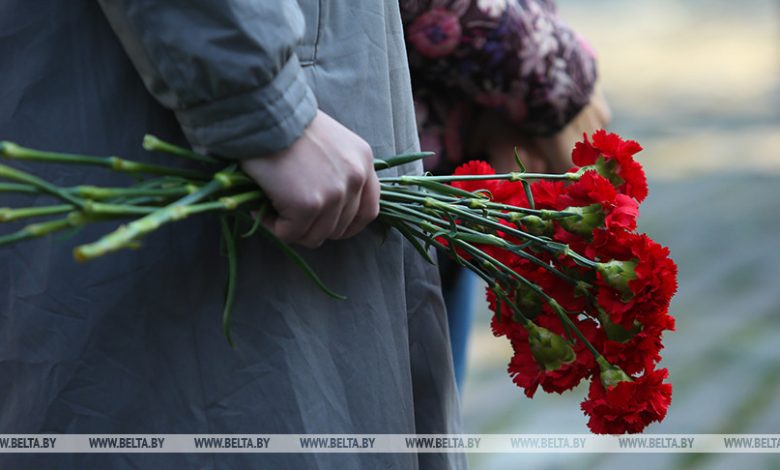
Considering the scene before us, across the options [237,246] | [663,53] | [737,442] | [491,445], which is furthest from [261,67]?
[663,53]

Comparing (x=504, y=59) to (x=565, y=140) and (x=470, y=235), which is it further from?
(x=470, y=235)

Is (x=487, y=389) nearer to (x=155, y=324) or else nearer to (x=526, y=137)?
(x=526, y=137)

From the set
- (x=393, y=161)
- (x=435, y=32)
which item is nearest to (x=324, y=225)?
(x=393, y=161)

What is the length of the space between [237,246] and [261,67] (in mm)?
217

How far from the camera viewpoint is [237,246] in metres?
1.25

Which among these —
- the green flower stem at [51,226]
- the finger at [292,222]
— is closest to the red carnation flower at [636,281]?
the finger at [292,222]

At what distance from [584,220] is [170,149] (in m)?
0.46

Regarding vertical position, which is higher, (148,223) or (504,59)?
(148,223)

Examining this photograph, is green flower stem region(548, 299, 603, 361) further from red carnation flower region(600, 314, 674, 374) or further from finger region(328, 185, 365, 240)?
finger region(328, 185, 365, 240)

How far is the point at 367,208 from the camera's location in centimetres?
123

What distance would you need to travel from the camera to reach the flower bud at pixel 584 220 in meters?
A: 1.31

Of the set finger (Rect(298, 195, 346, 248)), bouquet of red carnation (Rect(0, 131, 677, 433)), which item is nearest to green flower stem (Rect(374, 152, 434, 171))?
bouquet of red carnation (Rect(0, 131, 677, 433))

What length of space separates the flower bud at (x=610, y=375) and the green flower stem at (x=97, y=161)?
0.50 m

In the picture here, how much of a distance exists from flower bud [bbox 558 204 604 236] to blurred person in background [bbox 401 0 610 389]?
0.57 m
